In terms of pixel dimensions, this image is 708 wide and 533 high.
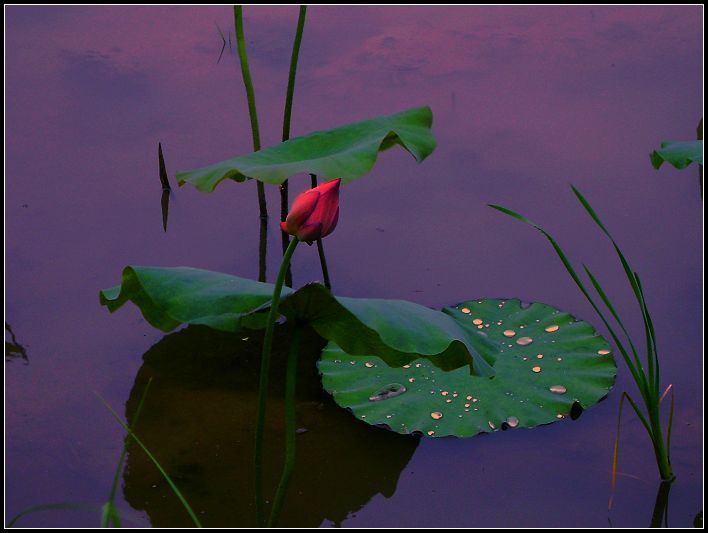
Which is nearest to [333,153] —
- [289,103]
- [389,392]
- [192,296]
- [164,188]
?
[192,296]

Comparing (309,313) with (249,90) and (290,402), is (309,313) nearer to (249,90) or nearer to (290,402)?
(290,402)

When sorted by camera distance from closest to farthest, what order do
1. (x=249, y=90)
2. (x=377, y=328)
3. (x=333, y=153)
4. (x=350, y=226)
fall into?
(x=377, y=328) → (x=333, y=153) → (x=249, y=90) → (x=350, y=226)

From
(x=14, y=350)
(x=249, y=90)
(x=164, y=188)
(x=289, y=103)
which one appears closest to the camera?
(x=14, y=350)

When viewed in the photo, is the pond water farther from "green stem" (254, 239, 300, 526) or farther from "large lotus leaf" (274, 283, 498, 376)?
"large lotus leaf" (274, 283, 498, 376)

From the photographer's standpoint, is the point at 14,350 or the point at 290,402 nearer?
the point at 290,402

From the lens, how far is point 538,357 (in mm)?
2041

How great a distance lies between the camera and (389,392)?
1.95 metres

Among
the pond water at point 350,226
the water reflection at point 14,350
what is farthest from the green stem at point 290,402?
the water reflection at point 14,350

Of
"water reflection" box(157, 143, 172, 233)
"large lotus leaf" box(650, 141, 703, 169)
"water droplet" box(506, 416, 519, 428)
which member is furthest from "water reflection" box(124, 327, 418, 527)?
"large lotus leaf" box(650, 141, 703, 169)

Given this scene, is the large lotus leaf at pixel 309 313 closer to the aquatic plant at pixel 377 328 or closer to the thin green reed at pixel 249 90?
the aquatic plant at pixel 377 328

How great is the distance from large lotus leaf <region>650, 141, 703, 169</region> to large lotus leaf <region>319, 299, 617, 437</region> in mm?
487

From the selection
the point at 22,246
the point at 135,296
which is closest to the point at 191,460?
the point at 135,296

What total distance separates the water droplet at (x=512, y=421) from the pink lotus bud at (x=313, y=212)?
0.73m

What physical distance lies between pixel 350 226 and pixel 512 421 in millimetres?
930
